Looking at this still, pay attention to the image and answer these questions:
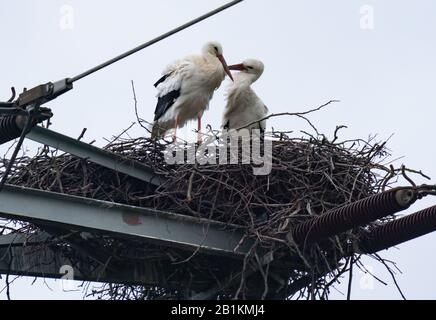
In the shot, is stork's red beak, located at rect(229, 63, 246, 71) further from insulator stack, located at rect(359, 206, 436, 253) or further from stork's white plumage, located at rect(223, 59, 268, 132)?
insulator stack, located at rect(359, 206, 436, 253)

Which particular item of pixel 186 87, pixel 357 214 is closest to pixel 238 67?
pixel 186 87

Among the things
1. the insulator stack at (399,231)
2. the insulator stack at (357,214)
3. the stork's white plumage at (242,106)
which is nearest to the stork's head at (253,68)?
the stork's white plumage at (242,106)

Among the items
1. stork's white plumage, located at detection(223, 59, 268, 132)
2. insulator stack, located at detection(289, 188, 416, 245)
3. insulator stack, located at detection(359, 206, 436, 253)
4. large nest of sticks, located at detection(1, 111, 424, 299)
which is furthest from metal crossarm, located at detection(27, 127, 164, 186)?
stork's white plumage, located at detection(223, 59, 268, 132)

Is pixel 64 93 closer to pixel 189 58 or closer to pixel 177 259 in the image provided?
pixel 177 259

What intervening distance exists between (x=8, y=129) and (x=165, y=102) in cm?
393

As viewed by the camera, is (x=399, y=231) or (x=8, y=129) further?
(x=399, y=231)

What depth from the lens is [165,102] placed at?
395 inches

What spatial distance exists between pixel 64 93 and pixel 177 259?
223 cm

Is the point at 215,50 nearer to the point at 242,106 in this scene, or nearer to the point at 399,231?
the point at 242,106

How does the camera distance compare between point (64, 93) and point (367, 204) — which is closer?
point (64, 93)

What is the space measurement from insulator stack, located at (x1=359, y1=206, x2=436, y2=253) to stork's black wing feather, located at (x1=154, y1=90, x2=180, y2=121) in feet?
10.1
